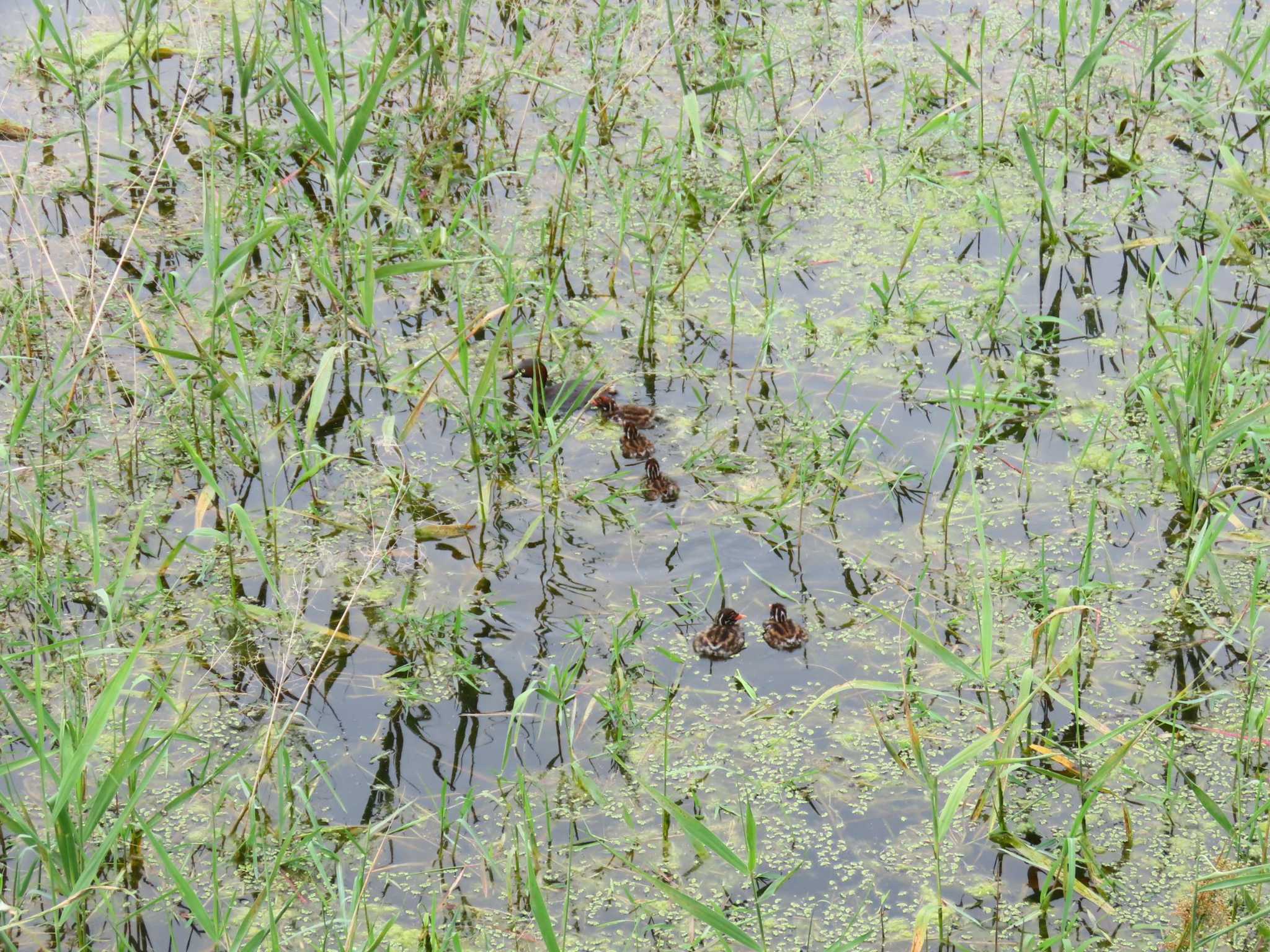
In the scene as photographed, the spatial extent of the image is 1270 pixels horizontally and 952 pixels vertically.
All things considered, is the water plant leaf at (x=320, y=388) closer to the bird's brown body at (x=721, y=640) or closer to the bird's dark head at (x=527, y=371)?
the bird's dark head at (x=527, y=371)

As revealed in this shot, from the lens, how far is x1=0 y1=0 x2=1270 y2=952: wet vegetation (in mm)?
2965

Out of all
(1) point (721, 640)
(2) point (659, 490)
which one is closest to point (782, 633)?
(1) point (721, 640)

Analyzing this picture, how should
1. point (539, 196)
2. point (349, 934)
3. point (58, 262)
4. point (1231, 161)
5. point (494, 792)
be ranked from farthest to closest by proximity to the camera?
point (539, 196) → point (58, 262) → point (1231, 161) → point (494, 792) → point (349, 934)

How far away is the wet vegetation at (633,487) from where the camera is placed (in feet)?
9.73

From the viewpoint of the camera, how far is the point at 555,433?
12.8 feet

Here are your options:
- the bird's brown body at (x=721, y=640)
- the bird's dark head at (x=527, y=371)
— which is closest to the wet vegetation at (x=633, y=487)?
the bird's brown body at (x=721, y=640)

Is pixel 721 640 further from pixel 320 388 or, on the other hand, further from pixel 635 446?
pixel 320 388

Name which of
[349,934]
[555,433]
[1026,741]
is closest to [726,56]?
[555,433]

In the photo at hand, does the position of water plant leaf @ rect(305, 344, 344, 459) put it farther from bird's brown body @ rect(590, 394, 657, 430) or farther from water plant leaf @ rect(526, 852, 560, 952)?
water plant leaf @ rect(526, 852, 560, 952)

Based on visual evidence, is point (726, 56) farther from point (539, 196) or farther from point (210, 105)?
point (210, 105)

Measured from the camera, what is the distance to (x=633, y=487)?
13.3 ft

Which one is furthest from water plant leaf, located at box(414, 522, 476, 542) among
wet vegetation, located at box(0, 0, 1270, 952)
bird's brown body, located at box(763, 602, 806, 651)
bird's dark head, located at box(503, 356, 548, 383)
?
bird's brown body, located at box(763, 602, 806, 651)

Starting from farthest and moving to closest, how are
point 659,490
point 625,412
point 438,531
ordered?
point 625,412, point 659,490, point 438,531

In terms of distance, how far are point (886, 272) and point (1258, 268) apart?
130cm
